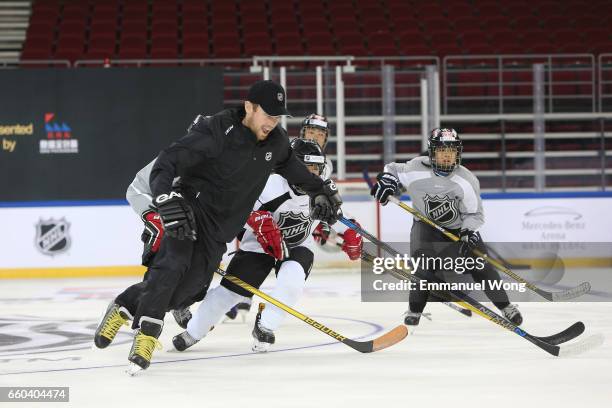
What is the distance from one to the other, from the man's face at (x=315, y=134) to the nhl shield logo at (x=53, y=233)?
175 inches

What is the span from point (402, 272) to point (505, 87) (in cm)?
550

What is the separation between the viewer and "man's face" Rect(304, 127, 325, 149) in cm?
546

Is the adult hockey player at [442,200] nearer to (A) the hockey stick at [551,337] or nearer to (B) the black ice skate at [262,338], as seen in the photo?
(A) the hockey stick at [551,337]

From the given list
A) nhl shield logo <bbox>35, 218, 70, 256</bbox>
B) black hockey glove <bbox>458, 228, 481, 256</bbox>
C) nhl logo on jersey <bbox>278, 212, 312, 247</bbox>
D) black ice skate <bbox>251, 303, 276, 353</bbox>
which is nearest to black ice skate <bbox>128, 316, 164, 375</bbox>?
black ice skate <bbox>251, 303, 276, 353</bbox>

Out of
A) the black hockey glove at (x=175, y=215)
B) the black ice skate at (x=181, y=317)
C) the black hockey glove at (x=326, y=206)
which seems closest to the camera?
the black hockey glove at (x=175, y=215)

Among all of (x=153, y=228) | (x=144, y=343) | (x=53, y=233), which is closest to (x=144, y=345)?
(x=144, y=343)

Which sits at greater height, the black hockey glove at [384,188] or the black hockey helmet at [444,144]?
the black hockey helmet at [444,144]

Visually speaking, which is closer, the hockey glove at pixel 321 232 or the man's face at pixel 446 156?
the hockey glove at pixel 321 232

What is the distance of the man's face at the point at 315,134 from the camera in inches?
215

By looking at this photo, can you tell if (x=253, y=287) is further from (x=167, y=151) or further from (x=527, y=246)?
(x=527, y=246)

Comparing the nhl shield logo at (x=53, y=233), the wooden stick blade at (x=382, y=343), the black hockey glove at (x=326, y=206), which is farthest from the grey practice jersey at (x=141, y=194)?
the nhl shield logo at (x=53, y=233)

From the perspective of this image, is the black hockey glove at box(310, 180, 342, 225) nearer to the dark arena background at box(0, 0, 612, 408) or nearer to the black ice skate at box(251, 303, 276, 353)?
the dark arena background at box(0, 0, 612, 408)

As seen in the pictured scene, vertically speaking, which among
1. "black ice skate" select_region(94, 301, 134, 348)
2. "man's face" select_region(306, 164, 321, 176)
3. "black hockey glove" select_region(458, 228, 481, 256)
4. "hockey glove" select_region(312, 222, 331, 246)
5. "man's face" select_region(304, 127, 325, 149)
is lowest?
"black ice skate" select_region(94, 301, 134, 348)

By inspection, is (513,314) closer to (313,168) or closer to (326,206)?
(313,168)
